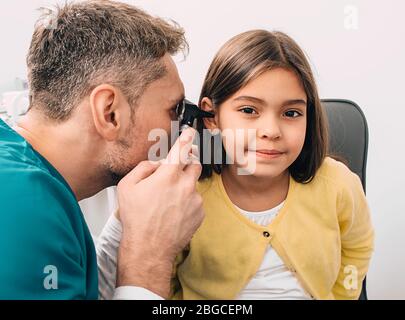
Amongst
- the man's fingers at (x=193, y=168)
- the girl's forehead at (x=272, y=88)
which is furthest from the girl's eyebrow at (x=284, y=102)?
the man's fingers at (x=193, y=168)

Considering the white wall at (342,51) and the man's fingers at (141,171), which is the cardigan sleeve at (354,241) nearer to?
the white wall at (342,51)

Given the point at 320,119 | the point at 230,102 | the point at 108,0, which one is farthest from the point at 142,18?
the point at 320,119

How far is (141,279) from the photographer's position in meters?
0.54

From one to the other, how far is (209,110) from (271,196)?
182mm

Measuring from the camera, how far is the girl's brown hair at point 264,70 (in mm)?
614

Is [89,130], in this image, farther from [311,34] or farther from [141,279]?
[311,34]

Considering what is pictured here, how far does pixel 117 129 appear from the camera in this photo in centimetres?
60

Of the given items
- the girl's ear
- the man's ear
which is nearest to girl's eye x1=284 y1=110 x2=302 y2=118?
the girl's ear

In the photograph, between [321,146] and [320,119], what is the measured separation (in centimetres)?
5

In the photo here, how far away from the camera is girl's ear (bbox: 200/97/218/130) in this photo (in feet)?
2.20

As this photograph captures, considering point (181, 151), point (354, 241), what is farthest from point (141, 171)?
point (354, 241)

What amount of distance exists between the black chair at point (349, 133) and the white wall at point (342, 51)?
3cm

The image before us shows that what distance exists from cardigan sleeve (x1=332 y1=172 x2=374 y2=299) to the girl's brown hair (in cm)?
8

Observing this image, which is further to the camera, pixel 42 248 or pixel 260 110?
pixel 260 110
